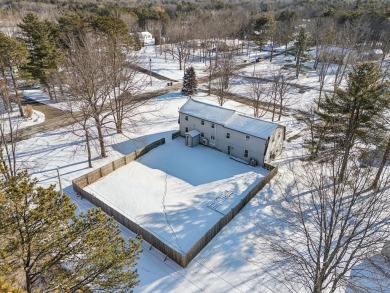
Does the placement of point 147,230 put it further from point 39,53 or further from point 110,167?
point 39,53

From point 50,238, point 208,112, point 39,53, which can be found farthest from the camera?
point 39,53

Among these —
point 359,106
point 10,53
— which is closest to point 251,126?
point 359,106

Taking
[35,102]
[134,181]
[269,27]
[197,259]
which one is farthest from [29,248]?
[269,27]

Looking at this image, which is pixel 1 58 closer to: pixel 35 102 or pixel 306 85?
pixel 35 102

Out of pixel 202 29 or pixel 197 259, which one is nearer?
pixel 197 259

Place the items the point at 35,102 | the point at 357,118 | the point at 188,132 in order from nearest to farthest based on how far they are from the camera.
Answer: the point at 357,118, the point at 188,132, the point at 35,102

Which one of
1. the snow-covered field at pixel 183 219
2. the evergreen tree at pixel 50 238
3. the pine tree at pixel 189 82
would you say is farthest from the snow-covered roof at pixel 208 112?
the evergreen tree at pixel 50 238

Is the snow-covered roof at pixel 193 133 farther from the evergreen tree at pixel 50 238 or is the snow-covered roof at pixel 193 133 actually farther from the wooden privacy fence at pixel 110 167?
the evergreen tree at pixel 50 238

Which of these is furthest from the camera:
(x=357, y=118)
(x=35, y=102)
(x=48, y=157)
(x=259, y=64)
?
(x=259, y=64)
